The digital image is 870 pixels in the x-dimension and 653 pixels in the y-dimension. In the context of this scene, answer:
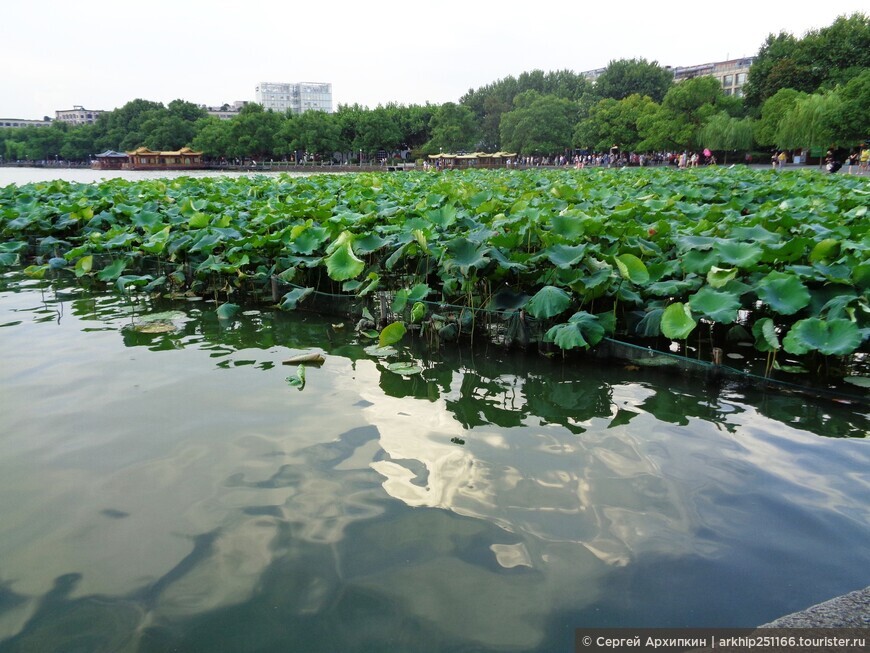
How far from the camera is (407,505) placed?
7.93 ft

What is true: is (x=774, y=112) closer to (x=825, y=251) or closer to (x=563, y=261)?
(x=825, y=251)

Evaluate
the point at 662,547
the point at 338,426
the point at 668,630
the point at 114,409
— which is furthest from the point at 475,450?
the point at 114,409

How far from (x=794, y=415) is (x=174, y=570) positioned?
2.85 m

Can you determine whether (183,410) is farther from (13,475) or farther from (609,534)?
(609,534)

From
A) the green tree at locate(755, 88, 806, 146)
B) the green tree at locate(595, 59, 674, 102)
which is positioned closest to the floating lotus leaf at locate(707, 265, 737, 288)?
the green tree at locate(755, 88, 806, 146)

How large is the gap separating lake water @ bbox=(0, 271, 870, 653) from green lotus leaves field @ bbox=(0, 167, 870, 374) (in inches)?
16.3

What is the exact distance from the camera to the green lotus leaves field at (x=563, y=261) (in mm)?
3506

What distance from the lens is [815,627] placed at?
1.58 m

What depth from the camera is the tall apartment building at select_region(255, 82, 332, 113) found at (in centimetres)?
15675

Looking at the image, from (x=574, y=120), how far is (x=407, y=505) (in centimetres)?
5108

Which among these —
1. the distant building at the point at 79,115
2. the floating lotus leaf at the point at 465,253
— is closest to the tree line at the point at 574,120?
the floating lotus leaf at the point at 465,253

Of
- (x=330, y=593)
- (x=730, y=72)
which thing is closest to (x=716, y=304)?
(x=330, y=593)

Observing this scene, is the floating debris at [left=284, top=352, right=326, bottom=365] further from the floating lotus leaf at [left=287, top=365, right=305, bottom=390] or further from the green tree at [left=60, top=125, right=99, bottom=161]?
the green tree at [left=60, top=125, right=99, bottom=161]

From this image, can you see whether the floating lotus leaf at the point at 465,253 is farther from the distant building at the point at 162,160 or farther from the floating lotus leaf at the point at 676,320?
the distant building at the point at 162,160
